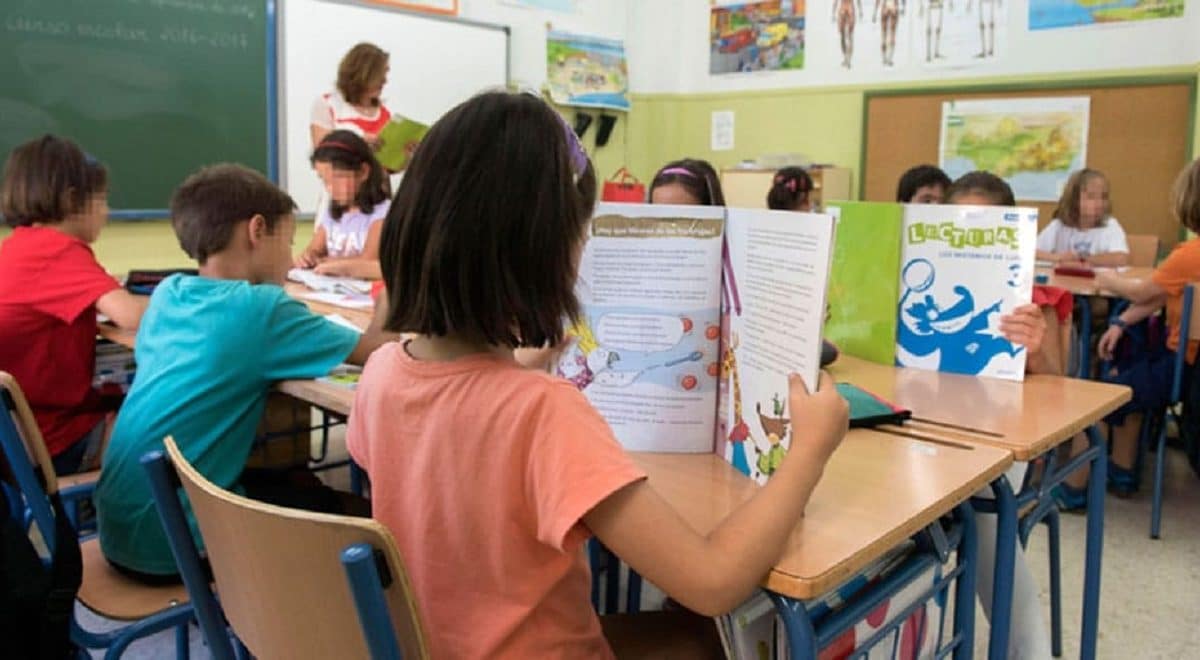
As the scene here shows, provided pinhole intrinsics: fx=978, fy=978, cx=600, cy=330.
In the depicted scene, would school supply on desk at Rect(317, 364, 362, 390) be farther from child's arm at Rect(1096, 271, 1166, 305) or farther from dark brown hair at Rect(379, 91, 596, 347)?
child's arm at Rect(1096, 271, 1166, 305)

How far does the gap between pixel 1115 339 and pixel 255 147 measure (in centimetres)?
355

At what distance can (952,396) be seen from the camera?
1638 millimetres

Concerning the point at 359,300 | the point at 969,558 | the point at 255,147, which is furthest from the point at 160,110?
the point at 969,558

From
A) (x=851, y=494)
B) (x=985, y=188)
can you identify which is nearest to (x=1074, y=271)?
(x=985, y=188)

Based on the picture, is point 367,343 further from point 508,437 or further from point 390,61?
point 390,61

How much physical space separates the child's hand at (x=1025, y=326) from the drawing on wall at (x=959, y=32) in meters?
3.94

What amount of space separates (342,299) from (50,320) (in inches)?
26.3

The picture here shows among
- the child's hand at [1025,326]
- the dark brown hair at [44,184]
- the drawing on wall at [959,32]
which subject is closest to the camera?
the child's hand at [1025,326]

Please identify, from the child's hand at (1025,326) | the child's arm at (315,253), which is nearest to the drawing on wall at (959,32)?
the child's arm at (315,253)

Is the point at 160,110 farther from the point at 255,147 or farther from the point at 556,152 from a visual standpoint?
the point at 556,152

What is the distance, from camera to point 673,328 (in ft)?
4.30

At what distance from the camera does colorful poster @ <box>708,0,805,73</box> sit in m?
5.85

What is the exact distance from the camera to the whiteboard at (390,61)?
447 cm

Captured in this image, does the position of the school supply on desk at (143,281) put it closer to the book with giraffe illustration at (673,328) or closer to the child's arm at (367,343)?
the child's arm at (367,343)
